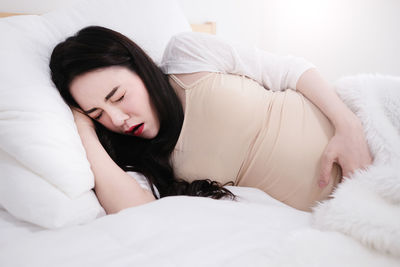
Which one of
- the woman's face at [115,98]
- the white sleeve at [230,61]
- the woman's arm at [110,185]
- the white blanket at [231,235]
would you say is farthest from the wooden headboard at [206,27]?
the white blanket at [231,235]

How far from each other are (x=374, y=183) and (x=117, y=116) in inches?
27.5

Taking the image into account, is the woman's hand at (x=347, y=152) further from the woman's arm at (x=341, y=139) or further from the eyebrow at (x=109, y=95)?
the eyebrow at (x=109, y=95)

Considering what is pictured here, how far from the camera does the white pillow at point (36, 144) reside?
640 millimetres

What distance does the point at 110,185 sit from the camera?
0.77 meters

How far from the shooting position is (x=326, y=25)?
6.27ft

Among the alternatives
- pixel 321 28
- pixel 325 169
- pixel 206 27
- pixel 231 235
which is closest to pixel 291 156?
pixel 325 169

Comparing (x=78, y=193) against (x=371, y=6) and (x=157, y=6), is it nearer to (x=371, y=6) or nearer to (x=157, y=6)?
(x=157, y=6)

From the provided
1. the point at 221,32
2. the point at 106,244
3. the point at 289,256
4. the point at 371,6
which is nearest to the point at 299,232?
the point at 289,256

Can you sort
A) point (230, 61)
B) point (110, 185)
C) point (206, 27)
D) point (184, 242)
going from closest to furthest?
point (184, 242)
point (110, 185)
point (230, 61)
point (206, 27)

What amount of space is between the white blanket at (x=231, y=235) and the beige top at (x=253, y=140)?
13 centimetres

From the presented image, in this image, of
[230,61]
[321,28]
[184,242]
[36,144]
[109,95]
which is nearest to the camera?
[184,242]

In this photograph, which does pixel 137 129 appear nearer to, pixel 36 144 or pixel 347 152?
pixel 36 144

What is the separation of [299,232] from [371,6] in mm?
1772

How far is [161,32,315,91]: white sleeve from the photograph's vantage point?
0.98 meters
